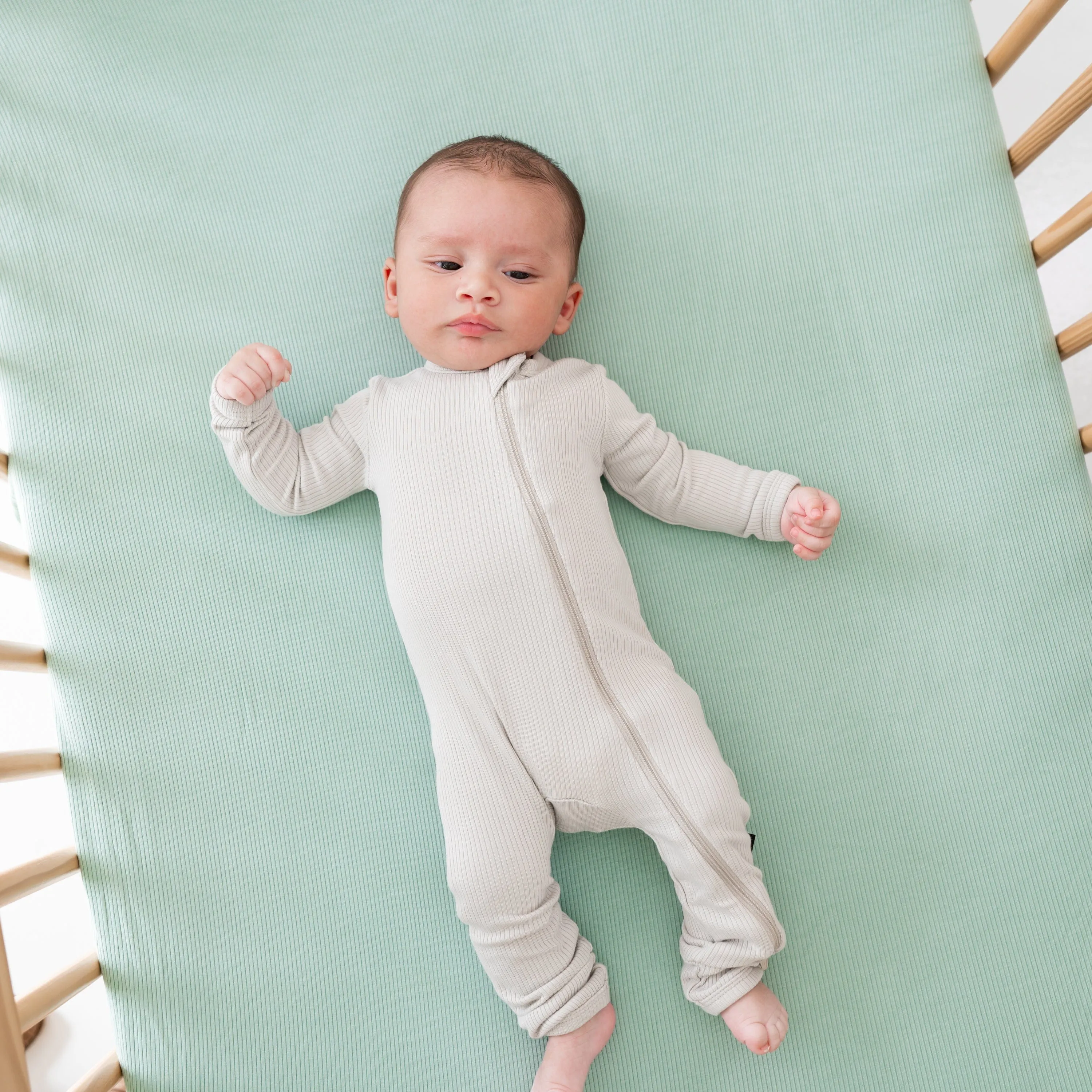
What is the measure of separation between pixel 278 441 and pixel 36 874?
583 mm

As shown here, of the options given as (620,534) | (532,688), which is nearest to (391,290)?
(620,534)

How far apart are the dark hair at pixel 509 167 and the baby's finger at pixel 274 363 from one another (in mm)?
226

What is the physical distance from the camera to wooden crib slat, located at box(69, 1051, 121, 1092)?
3.41ft

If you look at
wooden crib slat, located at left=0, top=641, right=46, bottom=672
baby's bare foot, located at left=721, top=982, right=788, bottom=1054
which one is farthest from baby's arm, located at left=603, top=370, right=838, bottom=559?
wooden crib slat, located at left=0, top=641, right=46, bottom=672

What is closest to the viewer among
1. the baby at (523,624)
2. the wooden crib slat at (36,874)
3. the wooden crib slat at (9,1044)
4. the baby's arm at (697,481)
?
the wooden crib slat at (9,1044)

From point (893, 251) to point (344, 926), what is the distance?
3.92 ft

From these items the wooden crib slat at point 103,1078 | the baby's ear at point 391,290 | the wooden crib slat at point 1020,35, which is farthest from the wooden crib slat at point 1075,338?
the wooden crib slat at point 103,1078

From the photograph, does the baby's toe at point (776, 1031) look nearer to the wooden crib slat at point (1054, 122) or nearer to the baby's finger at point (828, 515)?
the baby's finger at point (828, 515)

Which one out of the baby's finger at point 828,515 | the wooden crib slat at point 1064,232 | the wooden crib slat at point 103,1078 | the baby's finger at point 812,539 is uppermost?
the wooden crib slat at point 1064,232

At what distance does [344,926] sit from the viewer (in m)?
1.17

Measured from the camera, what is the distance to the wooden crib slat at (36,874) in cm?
96

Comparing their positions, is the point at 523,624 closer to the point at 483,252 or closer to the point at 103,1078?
the point at 483,252

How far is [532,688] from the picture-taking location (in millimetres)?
1080

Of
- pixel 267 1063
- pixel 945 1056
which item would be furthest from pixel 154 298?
pixel 945 1056
